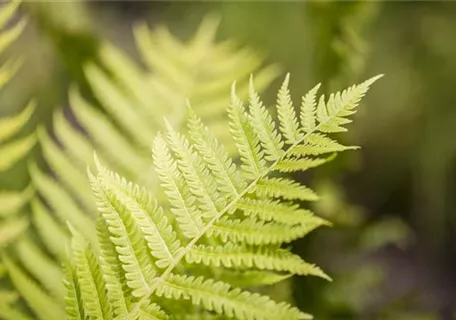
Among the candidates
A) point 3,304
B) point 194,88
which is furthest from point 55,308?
point 194,88

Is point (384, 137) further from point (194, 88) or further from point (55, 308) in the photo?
point (55, 308)

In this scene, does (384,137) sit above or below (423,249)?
above

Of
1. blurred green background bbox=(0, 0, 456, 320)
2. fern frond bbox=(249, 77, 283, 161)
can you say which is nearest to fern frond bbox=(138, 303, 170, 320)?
fern frond bbox=(249, 77, 283, 161)

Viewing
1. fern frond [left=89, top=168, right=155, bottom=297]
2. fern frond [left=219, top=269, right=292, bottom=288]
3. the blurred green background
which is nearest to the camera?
fern frond [left=89, top=168, right=155, bottom=297]

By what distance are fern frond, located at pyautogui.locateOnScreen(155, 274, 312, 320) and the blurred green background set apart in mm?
365

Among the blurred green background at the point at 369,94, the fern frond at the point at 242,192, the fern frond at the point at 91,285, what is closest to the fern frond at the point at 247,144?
the fern frond at the point at 242,192

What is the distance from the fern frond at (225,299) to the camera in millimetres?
394

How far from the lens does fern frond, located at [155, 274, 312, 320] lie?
39 cm

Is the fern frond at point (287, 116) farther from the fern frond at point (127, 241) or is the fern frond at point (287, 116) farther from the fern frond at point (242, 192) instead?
the fern frond at point (127, 241)

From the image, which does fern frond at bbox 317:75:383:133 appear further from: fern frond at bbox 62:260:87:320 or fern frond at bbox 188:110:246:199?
fern frond at bbox 62:260:87:320

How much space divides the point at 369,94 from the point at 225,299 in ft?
5.75

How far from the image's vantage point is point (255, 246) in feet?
1.51

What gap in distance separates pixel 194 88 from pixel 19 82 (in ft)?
Result: 1.68

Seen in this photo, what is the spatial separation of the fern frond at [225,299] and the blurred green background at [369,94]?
36 cm
